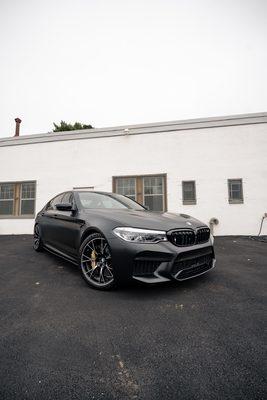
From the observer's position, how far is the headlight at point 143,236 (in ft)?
8.11

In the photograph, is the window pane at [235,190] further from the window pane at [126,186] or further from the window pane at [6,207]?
the window pane at [6,207]

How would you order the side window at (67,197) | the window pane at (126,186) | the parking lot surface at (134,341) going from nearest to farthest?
the parking lot surface at (134,341) → the side window at (67,197) → the window pane at (126,186)

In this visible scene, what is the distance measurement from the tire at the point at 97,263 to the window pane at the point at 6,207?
8.75 meters

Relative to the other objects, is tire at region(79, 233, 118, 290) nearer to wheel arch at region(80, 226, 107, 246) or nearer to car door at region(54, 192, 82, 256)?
wheel arch at region(80, 226, 107, 246)

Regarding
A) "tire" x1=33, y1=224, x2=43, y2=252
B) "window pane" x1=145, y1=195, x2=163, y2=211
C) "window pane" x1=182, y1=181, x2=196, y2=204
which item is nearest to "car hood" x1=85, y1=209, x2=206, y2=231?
"tire" x1=33, y1=224, x2=43, y2=252

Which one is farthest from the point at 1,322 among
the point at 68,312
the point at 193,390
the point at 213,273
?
the point at 213,273

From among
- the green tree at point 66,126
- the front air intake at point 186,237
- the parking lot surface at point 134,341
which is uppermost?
the green tree at point 66,126

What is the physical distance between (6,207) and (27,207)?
3.64 feet

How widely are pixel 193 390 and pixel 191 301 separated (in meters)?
1.20

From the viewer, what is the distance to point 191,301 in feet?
7.91

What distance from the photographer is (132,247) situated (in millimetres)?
2416

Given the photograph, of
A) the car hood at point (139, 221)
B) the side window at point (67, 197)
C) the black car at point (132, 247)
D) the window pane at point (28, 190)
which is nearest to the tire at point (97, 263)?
the black car at point (132, 247)

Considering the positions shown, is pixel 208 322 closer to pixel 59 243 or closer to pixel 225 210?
pixel 59 243

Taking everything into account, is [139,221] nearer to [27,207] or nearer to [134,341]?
[134,341]
